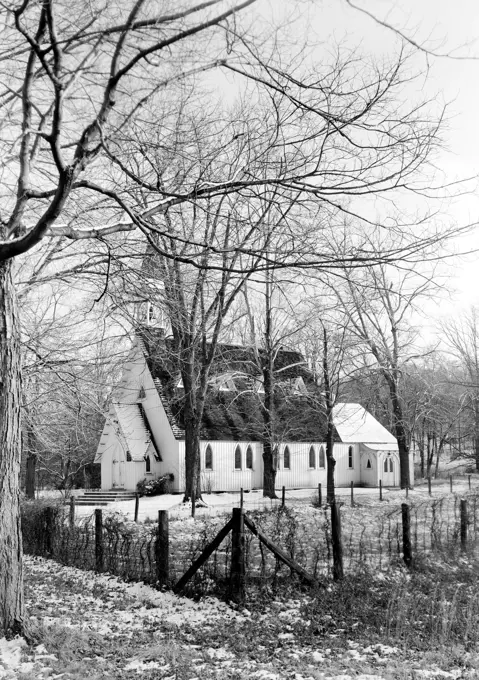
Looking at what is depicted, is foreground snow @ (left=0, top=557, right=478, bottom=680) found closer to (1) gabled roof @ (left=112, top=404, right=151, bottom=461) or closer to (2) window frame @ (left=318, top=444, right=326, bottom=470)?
(1) gabled roof @ (left=112, top=404, right=151, bottom=461)

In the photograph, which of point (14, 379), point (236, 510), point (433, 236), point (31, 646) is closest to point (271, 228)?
point (433, 236)

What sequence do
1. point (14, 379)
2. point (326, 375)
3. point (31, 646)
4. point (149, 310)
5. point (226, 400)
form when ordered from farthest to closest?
point (226, 400) < point (326, 375) < point (149, 310) < point (14, 379) < point (31, 646)

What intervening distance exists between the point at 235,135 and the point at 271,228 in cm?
120

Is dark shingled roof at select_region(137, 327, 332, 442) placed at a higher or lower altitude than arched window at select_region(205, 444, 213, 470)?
higher

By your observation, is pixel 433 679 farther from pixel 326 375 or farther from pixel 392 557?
pixel 326 375

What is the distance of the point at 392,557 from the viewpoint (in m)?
11.7

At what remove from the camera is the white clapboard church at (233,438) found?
35.0 metres

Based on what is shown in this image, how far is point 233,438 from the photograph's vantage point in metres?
36.9

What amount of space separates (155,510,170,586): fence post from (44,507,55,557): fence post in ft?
14.5

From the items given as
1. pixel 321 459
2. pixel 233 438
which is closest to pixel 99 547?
pixel 233 438

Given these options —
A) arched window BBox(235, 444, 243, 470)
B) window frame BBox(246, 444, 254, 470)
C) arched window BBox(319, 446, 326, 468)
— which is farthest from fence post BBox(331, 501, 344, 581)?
arched window BBox(319, 446, 326, 468)

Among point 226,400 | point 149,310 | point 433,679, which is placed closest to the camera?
point 433,679

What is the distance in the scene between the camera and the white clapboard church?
3497 centimetres

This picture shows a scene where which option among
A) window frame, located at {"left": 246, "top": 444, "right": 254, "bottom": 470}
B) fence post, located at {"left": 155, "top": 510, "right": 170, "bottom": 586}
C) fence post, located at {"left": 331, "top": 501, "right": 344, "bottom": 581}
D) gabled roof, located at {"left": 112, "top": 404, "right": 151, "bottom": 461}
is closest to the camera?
fence post, located at {"left": 331, "top": 501, "right": 344, "bottom": 581}
